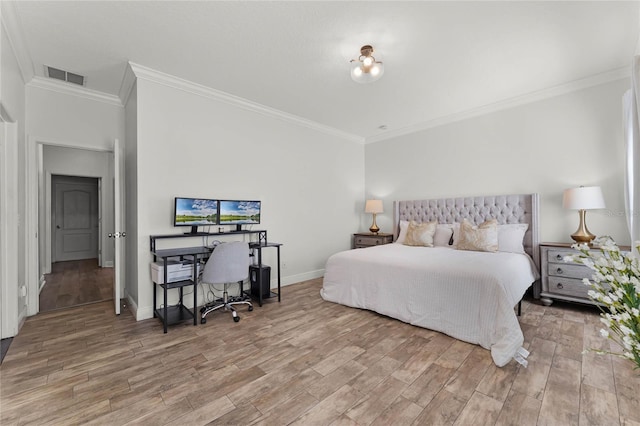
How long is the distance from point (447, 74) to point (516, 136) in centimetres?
167

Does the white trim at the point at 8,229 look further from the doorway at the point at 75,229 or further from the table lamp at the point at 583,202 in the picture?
the table lamp at the point at 583,202

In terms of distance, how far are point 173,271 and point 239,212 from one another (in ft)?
3.85

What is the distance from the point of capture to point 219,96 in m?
3.73

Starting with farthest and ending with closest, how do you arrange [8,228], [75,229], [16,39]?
[75,229]
[8,228]
[16,39]

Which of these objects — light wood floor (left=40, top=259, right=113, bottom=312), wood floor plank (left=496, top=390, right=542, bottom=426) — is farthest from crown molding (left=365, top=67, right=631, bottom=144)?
light wood floor (left=40, top=259, right=113, bottom=312)

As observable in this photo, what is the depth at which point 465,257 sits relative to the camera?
3.22 m

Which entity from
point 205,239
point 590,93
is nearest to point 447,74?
point 590,93

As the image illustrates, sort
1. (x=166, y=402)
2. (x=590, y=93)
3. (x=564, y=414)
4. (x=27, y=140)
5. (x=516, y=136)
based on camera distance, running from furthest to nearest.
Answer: (x=516, y=136) → (x=590, y=93) → (x=27, y=140) → (x=166, y=402) → (x=564, y=414)

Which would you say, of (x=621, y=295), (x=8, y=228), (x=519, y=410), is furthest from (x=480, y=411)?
(x=8, y=228)

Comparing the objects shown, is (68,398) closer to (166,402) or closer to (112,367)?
(112,367)

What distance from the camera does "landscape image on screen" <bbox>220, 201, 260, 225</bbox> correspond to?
3.70 m

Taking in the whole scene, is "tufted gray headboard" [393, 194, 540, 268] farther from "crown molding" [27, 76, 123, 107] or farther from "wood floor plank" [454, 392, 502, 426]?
"crown molding" [27, 76, 123, 107]

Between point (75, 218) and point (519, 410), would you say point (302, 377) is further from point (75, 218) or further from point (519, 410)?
point (75, 218)

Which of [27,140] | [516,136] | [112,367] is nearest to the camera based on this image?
[112,367]
